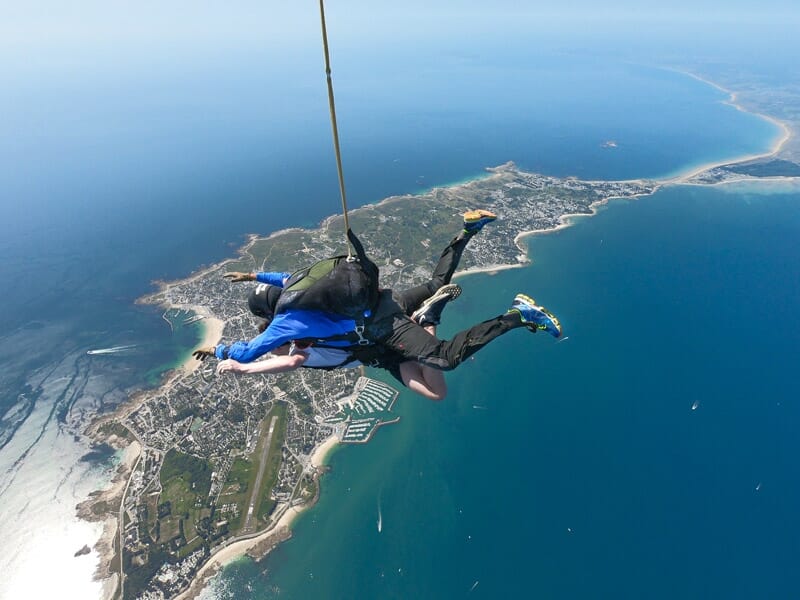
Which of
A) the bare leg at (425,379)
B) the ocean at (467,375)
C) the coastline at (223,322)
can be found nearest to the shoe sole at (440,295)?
the bare leg at (425,379)

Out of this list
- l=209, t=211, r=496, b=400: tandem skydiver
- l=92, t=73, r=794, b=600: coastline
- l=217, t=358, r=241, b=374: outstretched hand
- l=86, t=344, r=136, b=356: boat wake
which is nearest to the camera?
l=217, t=358, r=241, b=374: outstretched hand

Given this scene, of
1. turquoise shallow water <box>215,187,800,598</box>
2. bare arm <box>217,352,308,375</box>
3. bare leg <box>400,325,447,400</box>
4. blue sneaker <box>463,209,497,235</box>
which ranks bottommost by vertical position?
turquoise shallow water <box>215,187,800,598</box>

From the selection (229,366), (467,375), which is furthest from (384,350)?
(467,375)

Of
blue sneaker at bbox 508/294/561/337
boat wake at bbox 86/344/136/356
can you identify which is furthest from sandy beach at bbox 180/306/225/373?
blue sneaker at bbox 508/294/561/337

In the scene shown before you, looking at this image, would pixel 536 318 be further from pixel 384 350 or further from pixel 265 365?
pixel 265 365

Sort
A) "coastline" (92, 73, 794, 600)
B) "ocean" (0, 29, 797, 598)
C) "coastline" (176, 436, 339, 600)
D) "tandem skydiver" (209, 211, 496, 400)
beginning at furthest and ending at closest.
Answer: "ocean" (0, 29, 797, 598)
"coastline" (92, 73, 794, 600)
"coastline" (176, 436, 339, 600)
"tandem skydiver" (209, 211, 496, 400)

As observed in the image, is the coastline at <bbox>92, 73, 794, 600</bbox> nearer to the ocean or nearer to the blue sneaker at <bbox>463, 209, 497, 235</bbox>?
the ocean
